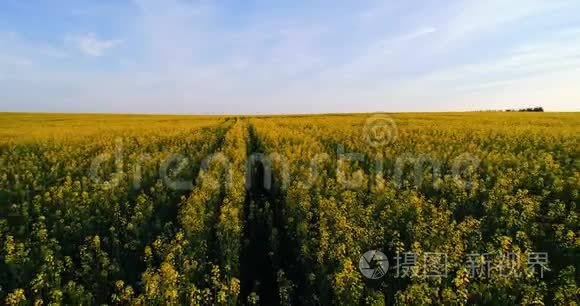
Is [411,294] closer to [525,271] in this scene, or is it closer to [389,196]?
[525,271]

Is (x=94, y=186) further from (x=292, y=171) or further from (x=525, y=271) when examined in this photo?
(x=525, y=271)

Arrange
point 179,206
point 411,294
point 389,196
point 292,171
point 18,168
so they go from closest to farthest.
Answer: point 411,294 < point 389,196 < point 179,206 < point 292,171 < point 18,168

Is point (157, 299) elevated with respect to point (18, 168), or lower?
lower

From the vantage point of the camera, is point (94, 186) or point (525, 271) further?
point (94, 186)

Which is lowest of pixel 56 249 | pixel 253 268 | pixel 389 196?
pixel 253 268

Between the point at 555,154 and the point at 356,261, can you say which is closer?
the point at 356,261

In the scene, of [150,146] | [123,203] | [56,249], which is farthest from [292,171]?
[150,146]

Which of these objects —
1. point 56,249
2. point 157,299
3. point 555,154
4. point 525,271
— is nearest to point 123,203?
point 56,249

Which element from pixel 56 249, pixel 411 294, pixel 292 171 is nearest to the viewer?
pixel 411 294

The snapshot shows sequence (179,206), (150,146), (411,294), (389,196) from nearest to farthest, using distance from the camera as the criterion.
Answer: (411,294) < (389,196) < (179,206) < (150,146)
